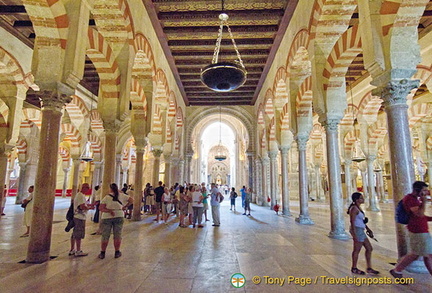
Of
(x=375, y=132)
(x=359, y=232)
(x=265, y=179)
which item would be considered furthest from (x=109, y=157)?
(x=375, y=132)

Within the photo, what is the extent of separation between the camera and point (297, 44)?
5949 mm

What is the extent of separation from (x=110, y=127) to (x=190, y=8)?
3.67 meters

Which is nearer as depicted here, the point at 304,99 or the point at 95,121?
the point at 304,99

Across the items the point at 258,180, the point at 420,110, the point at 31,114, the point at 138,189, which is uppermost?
the point at 420,110

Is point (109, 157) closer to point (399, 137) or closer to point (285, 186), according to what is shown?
point (399, 137)

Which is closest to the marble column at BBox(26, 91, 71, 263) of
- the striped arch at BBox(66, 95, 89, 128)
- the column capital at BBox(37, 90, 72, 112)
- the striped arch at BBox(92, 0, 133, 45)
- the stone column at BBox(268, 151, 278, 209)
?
the column capital at BBox(37, 90, 72, 112)

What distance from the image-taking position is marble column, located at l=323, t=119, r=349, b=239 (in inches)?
Result: 179

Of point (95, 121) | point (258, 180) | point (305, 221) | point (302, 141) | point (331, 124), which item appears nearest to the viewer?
point (331, 124)

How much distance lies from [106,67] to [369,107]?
937cm

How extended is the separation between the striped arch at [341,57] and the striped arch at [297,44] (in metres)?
0.77

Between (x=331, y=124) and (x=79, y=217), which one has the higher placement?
(x=331, y=124)

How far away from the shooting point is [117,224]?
324 cm

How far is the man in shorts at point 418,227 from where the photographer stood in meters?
2.24

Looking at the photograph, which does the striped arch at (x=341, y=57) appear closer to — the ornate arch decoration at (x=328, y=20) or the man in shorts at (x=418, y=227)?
the ornate arch decoration at (x=328, y=20)
